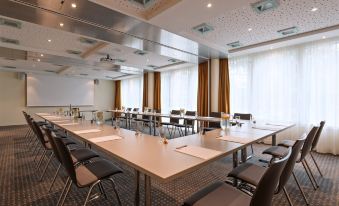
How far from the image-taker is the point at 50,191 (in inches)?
88.4

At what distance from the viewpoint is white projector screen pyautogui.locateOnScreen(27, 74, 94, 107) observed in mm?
8836

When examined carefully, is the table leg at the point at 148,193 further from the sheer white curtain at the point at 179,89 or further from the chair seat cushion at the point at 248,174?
the sheer white curtain at the point at 179,89

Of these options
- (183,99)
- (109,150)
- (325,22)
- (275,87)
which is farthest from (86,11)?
(183,99)


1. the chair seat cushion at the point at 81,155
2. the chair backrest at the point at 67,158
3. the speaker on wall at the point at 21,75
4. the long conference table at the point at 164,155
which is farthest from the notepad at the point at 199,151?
the speaker on wall at the point at 21,75

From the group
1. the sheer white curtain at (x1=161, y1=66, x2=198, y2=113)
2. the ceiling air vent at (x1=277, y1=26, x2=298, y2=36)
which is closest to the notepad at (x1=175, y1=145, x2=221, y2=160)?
the ceiling air vent at (x1=277, y1=26, x2=298, y2=36)

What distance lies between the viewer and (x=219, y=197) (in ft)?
4.13

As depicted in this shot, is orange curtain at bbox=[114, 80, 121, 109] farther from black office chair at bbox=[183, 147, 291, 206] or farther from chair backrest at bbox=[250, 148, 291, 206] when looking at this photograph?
chair backrest at bbox=[250, 148, 291, 206]

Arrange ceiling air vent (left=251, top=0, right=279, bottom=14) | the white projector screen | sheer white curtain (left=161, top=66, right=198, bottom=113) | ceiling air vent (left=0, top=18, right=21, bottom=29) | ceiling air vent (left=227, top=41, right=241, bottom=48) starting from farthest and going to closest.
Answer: the white projector screen
sheer white curtain (left=161, top=66, right=198, bottom=113)
ceiling air vent (left=227, top=41, right=241, bottom=48)
ceiling air vent (left=0, top=18, right=21, bottom=29)
ceiling air vent (left=251, top=0, right=279, bottom=14)

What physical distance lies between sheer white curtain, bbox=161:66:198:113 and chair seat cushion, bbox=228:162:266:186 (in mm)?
5432

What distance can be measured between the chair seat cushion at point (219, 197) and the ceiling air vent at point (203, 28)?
3.06m

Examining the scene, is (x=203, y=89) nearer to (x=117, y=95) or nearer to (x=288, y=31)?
(x=288, y=31)

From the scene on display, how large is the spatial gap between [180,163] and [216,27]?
10.7 ft

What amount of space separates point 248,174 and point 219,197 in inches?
19.4

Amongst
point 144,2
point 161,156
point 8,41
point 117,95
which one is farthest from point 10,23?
point 117,95
